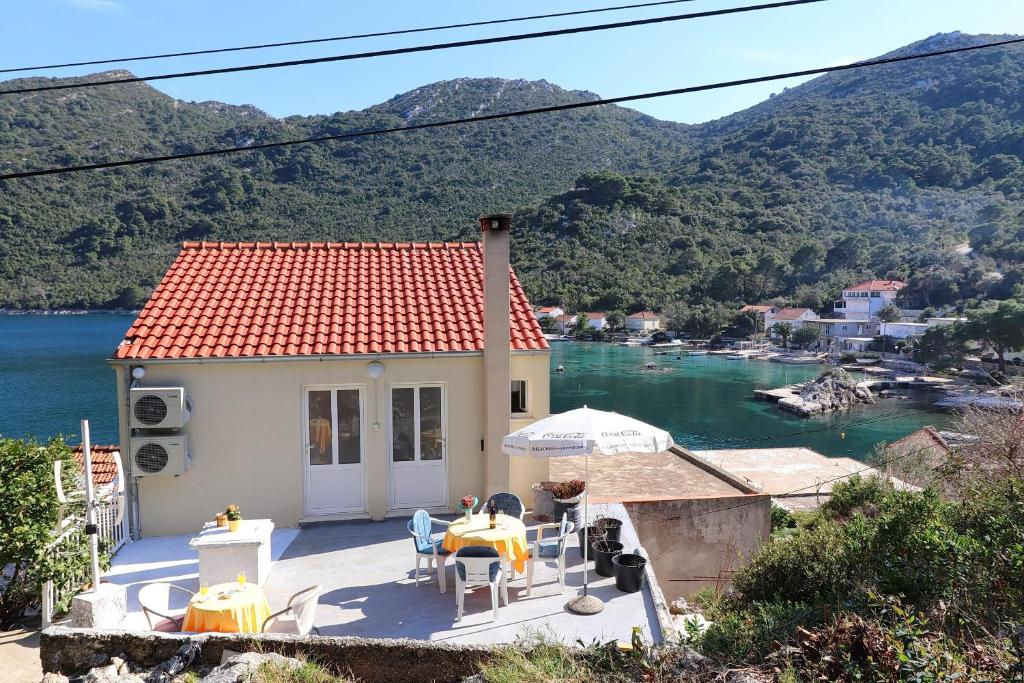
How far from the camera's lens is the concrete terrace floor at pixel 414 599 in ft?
20.5

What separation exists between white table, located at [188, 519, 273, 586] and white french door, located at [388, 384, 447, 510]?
2.59 metres

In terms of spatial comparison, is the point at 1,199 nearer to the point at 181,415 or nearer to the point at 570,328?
the point at 570,328

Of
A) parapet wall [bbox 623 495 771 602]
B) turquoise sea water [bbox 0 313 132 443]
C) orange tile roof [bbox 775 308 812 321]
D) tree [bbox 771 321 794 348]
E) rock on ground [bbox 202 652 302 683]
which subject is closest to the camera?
rock on ground [bbox 202 652 302 683]

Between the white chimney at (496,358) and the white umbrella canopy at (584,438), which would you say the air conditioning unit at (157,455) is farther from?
the white umbrella canopy at (584,438)

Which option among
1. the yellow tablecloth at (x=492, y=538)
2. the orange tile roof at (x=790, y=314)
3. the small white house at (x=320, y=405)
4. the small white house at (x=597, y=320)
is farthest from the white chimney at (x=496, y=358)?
the small white house at (x=597, y=320)

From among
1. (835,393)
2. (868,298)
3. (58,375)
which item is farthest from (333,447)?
(868,298)

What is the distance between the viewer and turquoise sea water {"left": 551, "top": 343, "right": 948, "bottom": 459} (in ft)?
158

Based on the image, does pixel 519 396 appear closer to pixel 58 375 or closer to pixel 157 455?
pixel 157 455

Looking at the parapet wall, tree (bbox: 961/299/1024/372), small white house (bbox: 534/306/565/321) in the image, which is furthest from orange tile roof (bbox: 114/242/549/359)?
small white house (bbox: 534/306/565/321)

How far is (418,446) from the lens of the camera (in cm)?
952

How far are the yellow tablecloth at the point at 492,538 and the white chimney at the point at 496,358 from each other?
5.84 ft

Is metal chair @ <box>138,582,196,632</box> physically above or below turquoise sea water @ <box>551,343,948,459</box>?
above

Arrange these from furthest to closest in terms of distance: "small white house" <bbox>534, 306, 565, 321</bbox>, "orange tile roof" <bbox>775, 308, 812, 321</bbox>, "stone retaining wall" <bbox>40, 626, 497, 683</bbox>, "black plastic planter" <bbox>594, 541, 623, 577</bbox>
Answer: "small white house" <bbox>534, 306, 565, 321</bbox>, "orange tile roof" <bbox>775, 308, 812, 321</bbox>, "black plastic planter" <bbox>594, 541, 623, 577</bbox>, "stone retaining wall" <bbox>40, 626, 497, 683</bbox>

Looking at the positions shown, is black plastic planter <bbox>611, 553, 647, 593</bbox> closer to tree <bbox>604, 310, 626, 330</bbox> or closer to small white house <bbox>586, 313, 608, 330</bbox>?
tree <bbox>604, 310, 626, 330</bbox>
